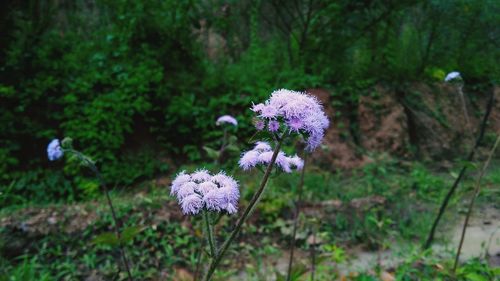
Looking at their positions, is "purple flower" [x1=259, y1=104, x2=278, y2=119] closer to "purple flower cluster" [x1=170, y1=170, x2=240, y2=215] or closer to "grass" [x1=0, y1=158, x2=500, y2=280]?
"purple flower cluster" [x1=170, y1=170, x2=240, y2=215]

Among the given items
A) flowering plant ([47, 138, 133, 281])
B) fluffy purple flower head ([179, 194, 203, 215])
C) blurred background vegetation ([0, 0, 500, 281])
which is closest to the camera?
fluffy purple flower head ([179, 194, 203, 215])

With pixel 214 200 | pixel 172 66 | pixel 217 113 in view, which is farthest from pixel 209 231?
A: pixel 172 66

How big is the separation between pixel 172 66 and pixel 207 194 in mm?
4490

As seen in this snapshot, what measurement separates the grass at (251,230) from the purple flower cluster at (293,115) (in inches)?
50.3

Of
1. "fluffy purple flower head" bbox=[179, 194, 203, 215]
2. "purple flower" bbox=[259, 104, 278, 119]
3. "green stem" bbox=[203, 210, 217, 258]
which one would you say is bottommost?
"green stem" bbox=[203, 210, 217, 258]

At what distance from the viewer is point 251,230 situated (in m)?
3.96

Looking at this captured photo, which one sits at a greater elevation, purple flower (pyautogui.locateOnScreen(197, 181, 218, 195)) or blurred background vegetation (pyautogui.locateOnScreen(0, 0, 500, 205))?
blurred background vegetation (pyautogui.locateOnScreen(0, 0, 500, 205))

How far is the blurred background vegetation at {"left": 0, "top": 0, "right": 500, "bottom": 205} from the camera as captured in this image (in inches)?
196

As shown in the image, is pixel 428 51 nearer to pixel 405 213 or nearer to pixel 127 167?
pixel 405 213

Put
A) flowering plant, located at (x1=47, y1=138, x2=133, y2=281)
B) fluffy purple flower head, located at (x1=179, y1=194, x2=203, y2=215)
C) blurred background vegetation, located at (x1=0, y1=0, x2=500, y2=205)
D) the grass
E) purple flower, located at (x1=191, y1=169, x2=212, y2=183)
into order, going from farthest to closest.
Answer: blurred background vegetation, located at (x1=0, y1=0, x2=500, y2=205)
the grass
flowering plant, located at (x1=47, y1=138, x2=133, y2=281)
purple flower, located at (x1=191, y1=169, x2=212, y2=183)
fluffy purple flower head, located at (x1=179, y1=194, x2=203, y2=215)

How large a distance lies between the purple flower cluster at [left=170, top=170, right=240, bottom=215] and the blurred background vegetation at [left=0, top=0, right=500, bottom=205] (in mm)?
3418

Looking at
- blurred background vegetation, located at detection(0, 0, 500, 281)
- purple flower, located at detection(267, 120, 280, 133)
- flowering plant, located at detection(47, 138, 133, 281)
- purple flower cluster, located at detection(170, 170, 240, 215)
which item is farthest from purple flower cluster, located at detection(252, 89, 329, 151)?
blurred background vegetation, located at detection(0, 0, 500, 281)

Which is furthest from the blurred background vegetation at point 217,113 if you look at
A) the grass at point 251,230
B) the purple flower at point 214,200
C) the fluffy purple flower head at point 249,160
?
the purple flower at point 214,200

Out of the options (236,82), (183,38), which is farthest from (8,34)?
(236,82)
